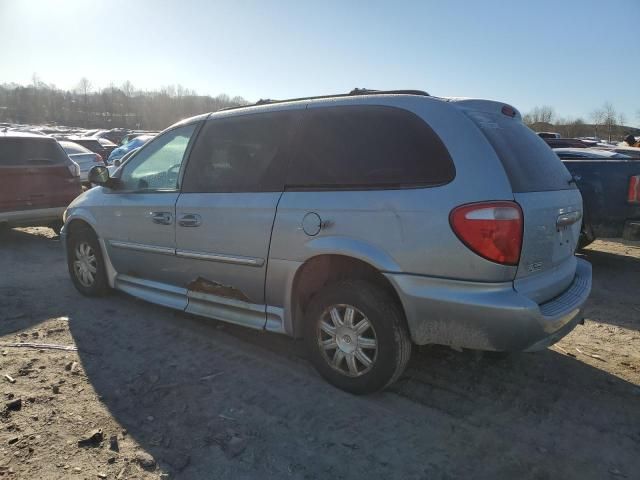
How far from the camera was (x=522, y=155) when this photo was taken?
2.90 m

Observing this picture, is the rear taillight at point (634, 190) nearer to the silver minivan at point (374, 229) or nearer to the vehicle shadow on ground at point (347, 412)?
the silver minivan at point (374, 229)

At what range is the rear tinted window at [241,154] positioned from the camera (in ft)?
11.3

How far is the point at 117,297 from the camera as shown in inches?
200

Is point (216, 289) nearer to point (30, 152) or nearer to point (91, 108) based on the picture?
point (30, 152)

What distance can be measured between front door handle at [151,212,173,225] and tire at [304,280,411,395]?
153 centimetres

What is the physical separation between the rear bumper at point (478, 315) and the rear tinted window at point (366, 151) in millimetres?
603

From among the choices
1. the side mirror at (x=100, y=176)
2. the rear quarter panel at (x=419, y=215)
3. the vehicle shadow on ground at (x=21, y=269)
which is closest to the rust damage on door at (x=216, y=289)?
the rear quarter panel at (x=419, y=215)

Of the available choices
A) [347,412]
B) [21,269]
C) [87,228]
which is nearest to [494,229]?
[347,412]

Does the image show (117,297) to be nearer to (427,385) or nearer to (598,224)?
(427,385)

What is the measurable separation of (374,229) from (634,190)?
4.99 m

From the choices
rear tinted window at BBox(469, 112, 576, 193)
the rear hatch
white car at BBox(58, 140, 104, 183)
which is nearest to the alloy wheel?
the rear hatch

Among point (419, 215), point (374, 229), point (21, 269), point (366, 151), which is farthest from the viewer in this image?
point (21, 269)

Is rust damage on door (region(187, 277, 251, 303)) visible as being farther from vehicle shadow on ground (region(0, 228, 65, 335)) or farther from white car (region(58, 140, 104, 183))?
white car (region(58, 140, 104, 183))

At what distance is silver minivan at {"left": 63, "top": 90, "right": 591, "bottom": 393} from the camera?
2607mm
